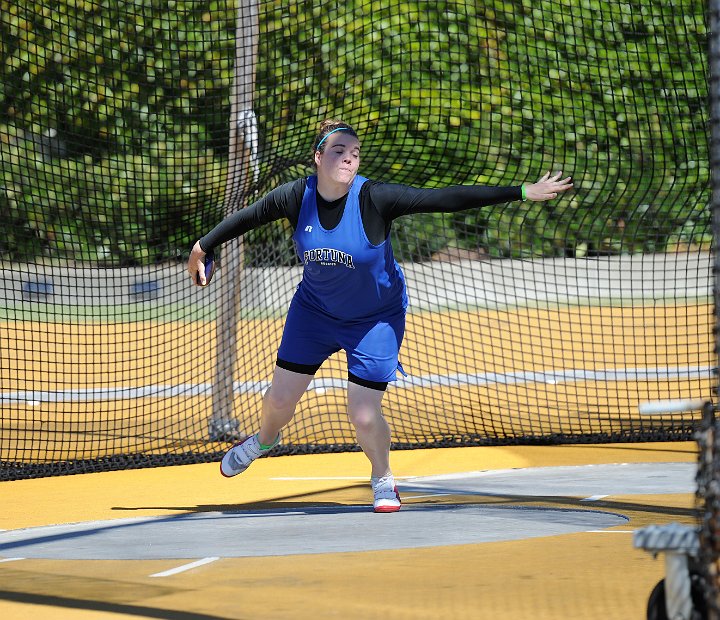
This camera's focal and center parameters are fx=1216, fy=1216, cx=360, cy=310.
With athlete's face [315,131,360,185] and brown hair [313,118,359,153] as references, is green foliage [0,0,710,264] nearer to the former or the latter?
brown hair [313,118,359,153]

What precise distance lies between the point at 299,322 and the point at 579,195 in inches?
378

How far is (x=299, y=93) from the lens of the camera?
10.0 m

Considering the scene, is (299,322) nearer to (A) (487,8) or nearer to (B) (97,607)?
(B) (97,607)

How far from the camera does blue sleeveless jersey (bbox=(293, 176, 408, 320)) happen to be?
5.89m

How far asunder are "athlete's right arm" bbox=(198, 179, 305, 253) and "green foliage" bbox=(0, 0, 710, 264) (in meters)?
3.24

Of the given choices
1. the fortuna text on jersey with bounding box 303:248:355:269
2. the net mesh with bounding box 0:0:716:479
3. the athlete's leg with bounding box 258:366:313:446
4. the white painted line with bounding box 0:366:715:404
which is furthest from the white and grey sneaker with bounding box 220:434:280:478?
the white painted line with bounding box 0:366:715:404

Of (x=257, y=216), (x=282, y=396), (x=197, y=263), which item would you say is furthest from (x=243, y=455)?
(x=257, y=216)

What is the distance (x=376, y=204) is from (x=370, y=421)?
1094 millimetres

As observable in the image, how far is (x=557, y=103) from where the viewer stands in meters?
11.3

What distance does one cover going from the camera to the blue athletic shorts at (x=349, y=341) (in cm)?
612

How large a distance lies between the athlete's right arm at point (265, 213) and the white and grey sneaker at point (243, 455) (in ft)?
3.70

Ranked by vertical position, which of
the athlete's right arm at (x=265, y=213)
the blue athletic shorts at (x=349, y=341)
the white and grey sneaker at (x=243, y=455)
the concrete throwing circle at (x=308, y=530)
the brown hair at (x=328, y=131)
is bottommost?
the concrete throwing circle at (x=308, y=530)

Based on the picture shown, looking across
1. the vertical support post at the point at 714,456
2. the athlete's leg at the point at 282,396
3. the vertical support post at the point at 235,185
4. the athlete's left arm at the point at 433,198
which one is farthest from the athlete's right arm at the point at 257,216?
the vertical support post at the point at 235,185

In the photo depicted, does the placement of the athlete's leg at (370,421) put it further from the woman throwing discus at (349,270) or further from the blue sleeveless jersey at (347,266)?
the blue sleeveless jersey at (347,266)
